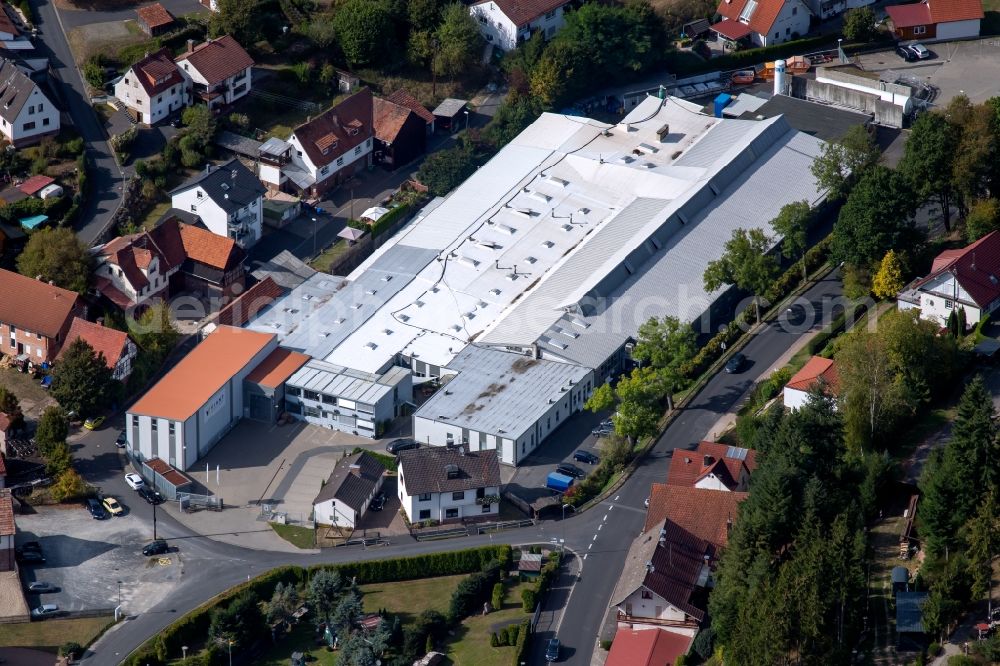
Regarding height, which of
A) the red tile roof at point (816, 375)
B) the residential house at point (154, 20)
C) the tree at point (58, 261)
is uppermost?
the residential house at point (154, 20)

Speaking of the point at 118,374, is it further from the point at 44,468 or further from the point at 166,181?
the point at 166,181

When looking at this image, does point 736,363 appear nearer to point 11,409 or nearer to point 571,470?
point 571,470

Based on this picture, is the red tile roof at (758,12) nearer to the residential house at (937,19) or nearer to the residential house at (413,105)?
the residential house at (937,19)

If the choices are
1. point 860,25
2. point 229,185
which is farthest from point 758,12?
point 229,185

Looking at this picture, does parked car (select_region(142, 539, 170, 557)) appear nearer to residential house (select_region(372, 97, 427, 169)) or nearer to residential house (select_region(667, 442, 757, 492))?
residential house (select_region(667, 442, 757, 492))

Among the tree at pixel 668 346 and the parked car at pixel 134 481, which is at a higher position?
the tree at pixel 668 346

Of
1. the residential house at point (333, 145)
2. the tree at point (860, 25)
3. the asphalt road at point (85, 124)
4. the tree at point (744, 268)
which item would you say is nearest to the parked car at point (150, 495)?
the asphalt road at point (85, 124)

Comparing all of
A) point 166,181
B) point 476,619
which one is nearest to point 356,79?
point 166,181
